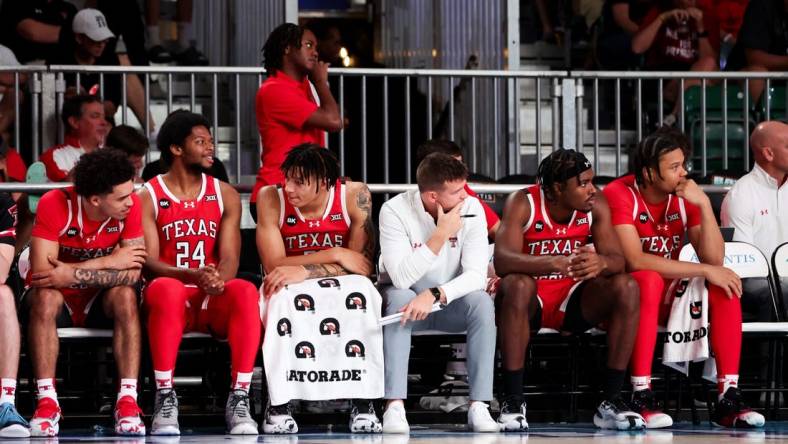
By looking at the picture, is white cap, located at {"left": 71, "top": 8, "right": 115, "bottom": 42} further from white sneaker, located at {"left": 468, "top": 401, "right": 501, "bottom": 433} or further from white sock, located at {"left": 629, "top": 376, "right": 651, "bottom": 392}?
white sock, located at {"left": 629, "top": 376, "right": 651, "bottom": 392}

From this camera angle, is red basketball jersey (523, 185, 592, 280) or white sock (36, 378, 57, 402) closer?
white sock (36, 378, 57, 402)

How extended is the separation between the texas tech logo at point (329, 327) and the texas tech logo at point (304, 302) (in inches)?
3.3

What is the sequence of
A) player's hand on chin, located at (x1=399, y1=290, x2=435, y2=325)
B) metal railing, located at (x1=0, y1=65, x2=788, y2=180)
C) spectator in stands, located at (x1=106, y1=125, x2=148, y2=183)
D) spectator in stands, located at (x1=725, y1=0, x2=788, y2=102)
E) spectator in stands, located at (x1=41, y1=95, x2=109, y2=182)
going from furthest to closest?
1. spectator in stands, located at (x1=725, y1=0, x2=788, y2=102)
2. metal railing, located at (x1=0, y1=65, x2=788, y2=180)
3. spectator in stands, located at (x1=41, y1=95, x2=109, y2=182)
4. spectator in stands, located at (x1=106, y1=125, x2=148, y2=183)
5. player's hand on chin, located at (x1=399, y1=290, x2=435, y2=325)

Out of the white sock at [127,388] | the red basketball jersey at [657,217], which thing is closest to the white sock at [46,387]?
the white sock at [127,388]

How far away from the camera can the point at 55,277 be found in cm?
780

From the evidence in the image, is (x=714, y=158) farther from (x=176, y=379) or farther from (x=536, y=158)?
(x=176, y=379)

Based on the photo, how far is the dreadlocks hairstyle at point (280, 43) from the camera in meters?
9.49

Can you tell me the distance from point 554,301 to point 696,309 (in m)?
0.74

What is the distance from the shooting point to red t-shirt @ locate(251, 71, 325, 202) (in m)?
9.44

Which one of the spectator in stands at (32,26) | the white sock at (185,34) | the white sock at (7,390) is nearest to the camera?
the white sock at (7,390)

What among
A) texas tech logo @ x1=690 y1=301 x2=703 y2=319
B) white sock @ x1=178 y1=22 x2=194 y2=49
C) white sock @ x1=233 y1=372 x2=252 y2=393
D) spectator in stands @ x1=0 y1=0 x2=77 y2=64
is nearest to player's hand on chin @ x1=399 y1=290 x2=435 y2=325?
white sock @ x1=233 y1=372 x2=252 y2=393

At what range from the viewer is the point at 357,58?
15.3 m

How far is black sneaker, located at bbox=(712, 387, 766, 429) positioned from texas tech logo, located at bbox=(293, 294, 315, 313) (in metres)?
2.18

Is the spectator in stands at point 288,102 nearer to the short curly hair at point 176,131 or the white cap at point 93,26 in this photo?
the short curly hair at point 176,131
